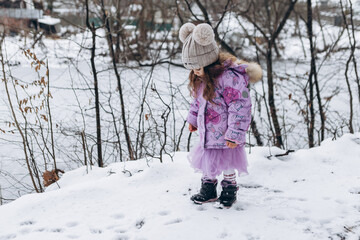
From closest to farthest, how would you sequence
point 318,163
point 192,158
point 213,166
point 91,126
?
point 213,166
point 192,158
point 318,163
point 91,126

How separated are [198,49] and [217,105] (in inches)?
16.5

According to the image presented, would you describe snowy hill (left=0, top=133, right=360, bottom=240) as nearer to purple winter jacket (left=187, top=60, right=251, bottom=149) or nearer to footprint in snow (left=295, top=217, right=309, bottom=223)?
footprint in snow (left=295, top=217, right=309, bottom=223)

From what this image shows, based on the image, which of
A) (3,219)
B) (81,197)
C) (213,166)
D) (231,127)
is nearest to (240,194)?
(213,166)

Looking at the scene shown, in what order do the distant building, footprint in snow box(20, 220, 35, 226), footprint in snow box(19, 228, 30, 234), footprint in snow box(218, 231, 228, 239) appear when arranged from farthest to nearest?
the distant building
footprint in snow box(20, 220, 35, 226)
footprint in snow box(19, 228, 30, 234)
footprint in snow box(218, 231, 228, 239)

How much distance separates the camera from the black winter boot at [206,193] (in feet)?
8.13

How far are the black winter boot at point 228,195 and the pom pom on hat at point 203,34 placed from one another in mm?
1056

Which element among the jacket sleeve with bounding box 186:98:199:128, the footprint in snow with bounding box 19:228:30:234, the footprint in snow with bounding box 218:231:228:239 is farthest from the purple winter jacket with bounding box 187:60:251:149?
the footprint in snow with bounding box 19:228:30:234

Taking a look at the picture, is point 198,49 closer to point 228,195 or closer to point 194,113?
point 194,113

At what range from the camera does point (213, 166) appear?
240 centimetres

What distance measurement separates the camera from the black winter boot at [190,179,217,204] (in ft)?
8.13

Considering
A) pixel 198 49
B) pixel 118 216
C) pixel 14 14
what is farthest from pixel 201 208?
pixel 14 14

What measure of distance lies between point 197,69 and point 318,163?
1592 millimetres

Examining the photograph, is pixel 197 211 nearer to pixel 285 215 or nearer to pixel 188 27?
pixel 285 215

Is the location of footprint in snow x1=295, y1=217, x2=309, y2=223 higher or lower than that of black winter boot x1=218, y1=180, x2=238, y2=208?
lower
